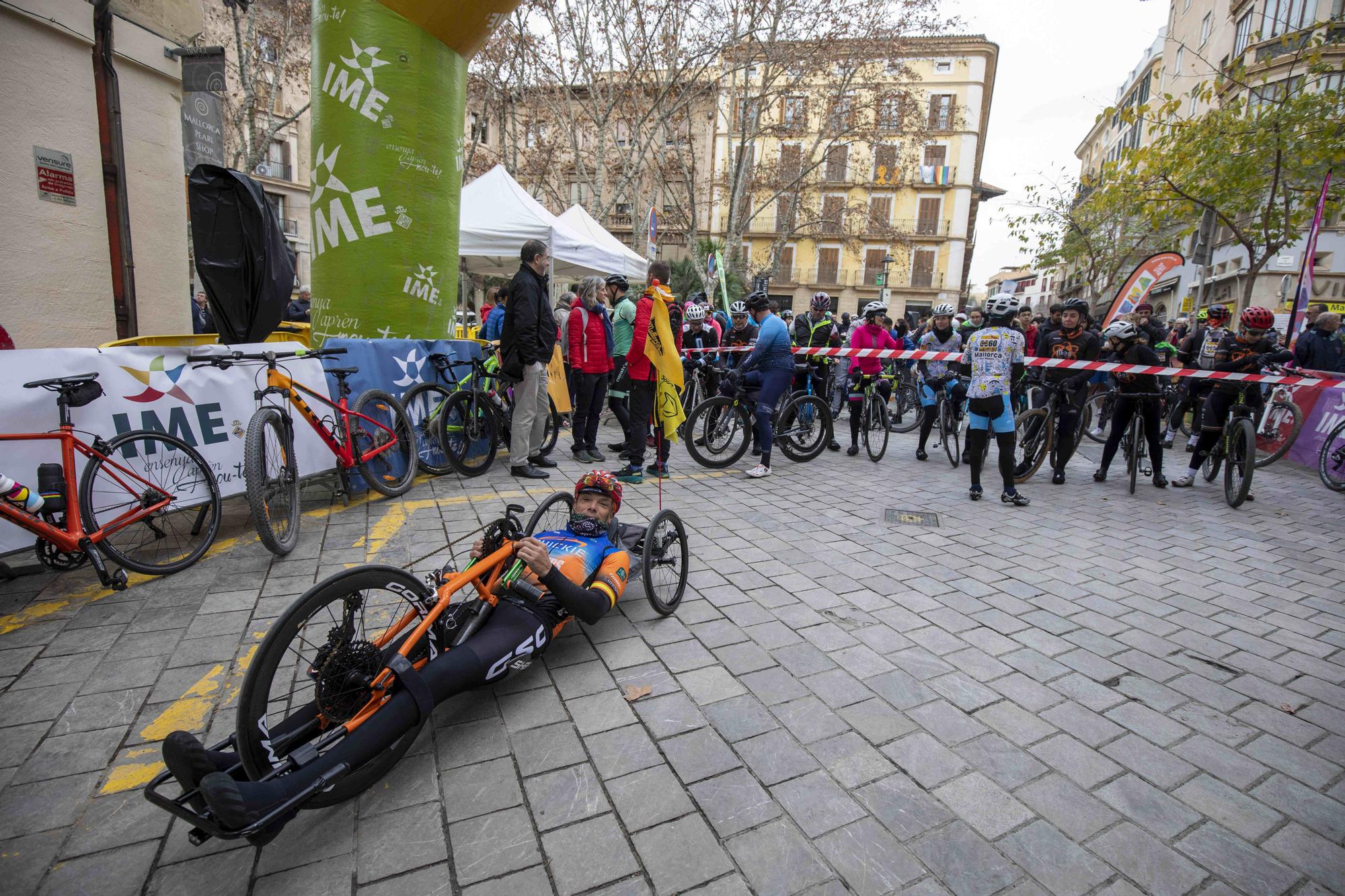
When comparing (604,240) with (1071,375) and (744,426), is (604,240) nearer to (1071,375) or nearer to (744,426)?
(744,426)

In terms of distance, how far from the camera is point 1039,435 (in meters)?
7.40

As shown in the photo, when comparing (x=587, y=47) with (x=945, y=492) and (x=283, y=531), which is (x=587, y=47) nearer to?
(x=945, y=492)

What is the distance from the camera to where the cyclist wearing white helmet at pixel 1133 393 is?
7.06 m

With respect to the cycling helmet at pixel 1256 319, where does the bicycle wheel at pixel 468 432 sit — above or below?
below

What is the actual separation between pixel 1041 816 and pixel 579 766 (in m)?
1.60

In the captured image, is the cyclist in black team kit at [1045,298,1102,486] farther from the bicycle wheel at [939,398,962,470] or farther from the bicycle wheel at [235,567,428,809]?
the bicycle wheel at [235,567,428,809]

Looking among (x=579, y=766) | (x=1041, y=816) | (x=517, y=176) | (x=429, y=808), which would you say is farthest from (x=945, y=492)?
(x=517, y=176)

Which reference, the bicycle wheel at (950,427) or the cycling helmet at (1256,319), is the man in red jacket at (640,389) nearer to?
the bicycle wheel at (950,427)

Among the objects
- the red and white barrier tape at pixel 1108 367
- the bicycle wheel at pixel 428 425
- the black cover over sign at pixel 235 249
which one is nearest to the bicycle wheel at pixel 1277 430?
the red and white barrier tape at pixel 1108 367

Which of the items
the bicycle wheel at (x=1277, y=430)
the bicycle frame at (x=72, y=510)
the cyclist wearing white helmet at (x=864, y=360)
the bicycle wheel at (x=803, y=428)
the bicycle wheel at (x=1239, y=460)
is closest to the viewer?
the bicycle frame at (x=72, y=510)

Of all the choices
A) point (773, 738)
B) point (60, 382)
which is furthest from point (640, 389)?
point (773, 738)

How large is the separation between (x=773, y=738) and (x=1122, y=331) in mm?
7209

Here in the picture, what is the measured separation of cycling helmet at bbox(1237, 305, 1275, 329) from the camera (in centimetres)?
705

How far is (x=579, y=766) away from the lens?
229 cm
